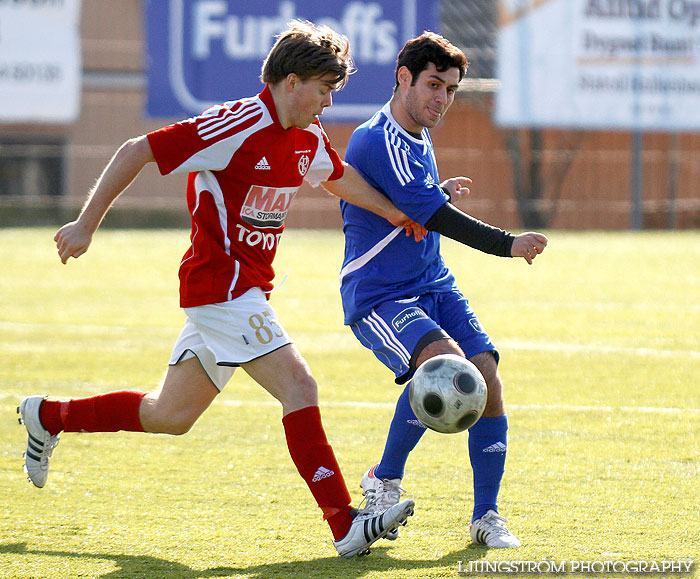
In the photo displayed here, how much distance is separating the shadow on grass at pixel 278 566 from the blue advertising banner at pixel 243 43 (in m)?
19.4

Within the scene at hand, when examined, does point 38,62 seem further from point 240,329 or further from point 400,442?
point 240,329

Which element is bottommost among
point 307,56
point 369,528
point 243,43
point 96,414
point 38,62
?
point 369,528

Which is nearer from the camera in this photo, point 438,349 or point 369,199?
point 438,349

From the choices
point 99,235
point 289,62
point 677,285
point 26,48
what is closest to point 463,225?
point 289,62

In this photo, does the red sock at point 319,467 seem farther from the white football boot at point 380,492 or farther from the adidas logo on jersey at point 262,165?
the adidas logo on jersey at point 262,165

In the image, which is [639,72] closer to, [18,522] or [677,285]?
[677,285]

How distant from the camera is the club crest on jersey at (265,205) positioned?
459 centimetres

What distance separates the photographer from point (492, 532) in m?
4.40

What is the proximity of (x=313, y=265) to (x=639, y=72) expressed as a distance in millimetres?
10587

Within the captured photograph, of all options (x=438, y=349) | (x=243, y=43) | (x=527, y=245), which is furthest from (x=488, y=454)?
(x=243, y=43)

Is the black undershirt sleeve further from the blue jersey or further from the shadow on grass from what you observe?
the shadow on grass

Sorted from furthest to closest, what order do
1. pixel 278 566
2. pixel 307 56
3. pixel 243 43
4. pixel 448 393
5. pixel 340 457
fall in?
pixel 243 43 < pixel 340 457 < pixel 307 56 < pixel 448 393 < pixel 278 566

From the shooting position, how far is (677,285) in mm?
14055

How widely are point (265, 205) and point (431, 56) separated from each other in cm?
101
